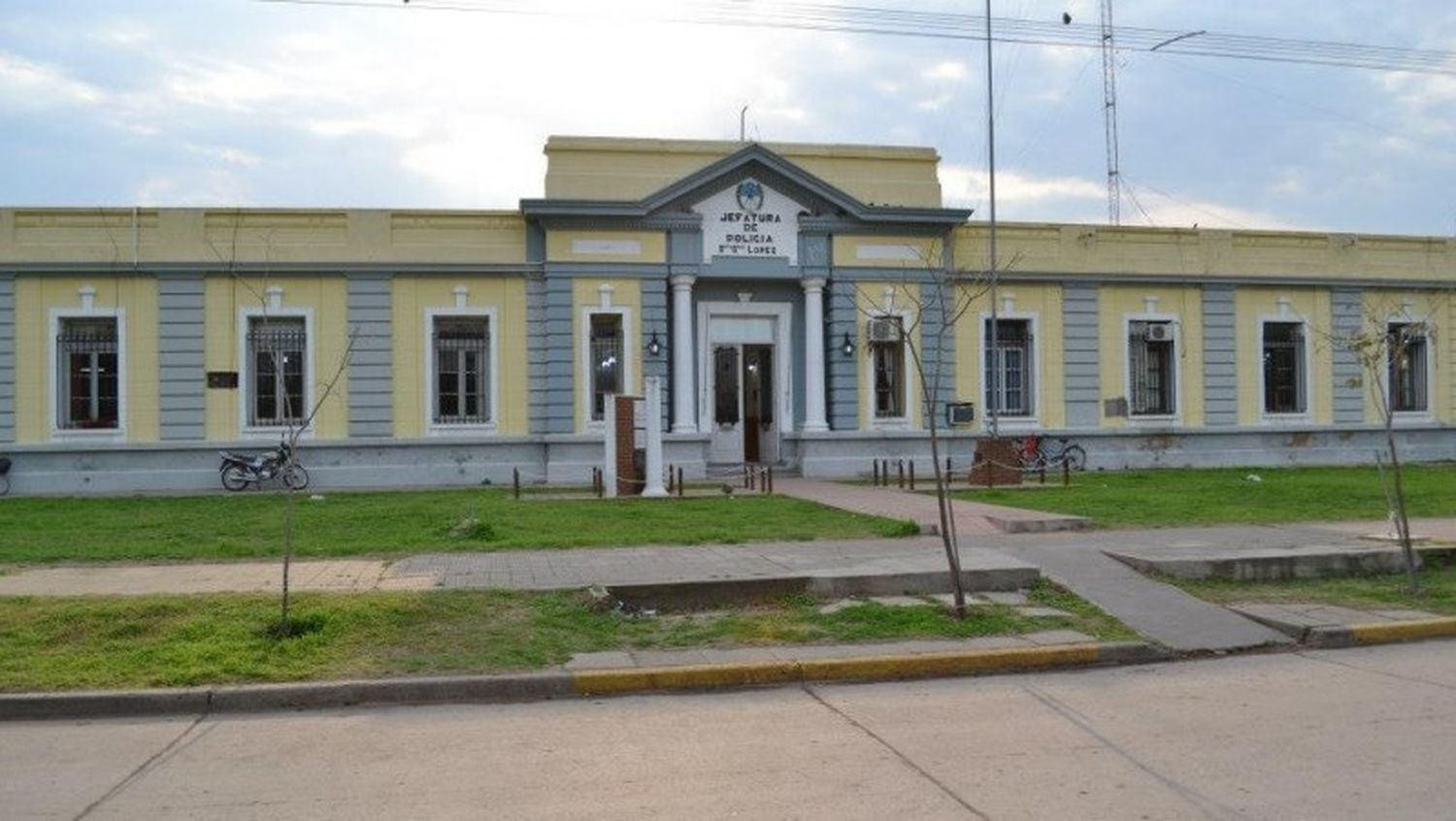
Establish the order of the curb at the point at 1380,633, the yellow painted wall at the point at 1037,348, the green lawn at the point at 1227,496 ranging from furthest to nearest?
the yellow painted wall at the point at 1037,348 < the green lawn at the point at 1227,496 < the curb at the point at 1380,633

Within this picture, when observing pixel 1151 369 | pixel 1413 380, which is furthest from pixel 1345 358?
pixel 1151 369

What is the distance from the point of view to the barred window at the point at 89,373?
83.3 ft

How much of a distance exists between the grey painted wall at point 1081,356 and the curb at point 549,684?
66.5ft

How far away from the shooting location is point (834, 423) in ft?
89.1

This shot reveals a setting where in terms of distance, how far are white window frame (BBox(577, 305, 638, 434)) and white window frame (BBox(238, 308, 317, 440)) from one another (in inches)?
220

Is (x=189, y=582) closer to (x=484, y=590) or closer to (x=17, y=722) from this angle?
(x=484, y=590)

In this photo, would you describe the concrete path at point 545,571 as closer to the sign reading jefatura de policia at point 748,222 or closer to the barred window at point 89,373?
the sign reading jefatura de policia at point 748,222

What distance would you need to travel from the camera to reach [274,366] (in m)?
26.0

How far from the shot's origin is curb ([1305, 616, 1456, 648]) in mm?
9766

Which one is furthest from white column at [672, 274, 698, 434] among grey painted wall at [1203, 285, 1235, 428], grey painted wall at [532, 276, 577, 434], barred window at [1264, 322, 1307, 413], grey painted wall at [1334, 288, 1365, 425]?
grey painted wall at [1334, 288, 1365, 425]

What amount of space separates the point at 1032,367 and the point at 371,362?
15018 millimetres

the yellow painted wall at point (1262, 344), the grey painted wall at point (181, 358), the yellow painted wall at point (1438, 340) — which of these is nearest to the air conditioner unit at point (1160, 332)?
the yellow painted wall at point (1262, 344)

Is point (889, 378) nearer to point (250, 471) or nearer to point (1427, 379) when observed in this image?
point (250, 471)

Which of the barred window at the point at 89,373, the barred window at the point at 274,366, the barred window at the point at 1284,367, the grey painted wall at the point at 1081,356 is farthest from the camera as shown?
the barred window at the point at 1284,367
